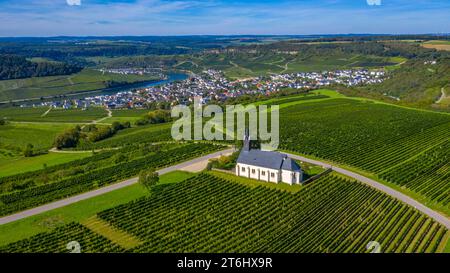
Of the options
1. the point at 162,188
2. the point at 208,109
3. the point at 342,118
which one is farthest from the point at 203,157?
the point at 208,109

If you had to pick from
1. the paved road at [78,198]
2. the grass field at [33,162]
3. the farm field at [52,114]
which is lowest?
the grass field at [33,162]

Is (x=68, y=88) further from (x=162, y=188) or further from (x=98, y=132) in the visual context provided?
(x=162, y=188)

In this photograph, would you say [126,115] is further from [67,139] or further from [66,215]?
[66,215]

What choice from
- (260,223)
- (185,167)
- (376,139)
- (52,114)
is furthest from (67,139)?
(376,139)

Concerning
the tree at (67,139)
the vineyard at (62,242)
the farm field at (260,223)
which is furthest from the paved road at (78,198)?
the tree at (67,139)

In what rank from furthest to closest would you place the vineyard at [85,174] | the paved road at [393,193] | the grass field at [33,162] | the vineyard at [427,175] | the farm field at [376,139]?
1. the grass field at [33,162]
2. the farm field at [376,139]
3. the vineyard at [85,174]
4. the vineyard at [427,175]
5. the paved road at [393,193]

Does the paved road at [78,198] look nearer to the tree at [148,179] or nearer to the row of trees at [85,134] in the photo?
the tree at [148,179]

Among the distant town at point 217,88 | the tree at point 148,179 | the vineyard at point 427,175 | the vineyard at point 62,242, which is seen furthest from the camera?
the distant town at point 217,88

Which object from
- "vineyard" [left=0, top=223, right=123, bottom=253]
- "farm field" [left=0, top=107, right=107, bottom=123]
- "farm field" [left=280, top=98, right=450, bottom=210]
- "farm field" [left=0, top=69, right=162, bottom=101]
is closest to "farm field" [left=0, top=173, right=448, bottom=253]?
"vineyard" [left=0, top=223, right=123, bottom=253]

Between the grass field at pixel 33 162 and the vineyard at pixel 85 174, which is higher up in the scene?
the vineyard at pixel 85 174
